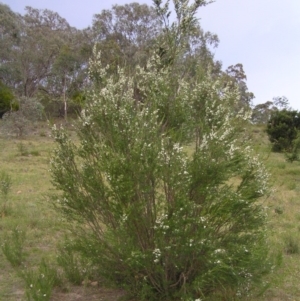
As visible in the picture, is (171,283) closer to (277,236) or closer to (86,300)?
(86,300)

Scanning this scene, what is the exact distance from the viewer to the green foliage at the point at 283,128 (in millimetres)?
19000

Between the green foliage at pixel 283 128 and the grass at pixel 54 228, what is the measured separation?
380 cm

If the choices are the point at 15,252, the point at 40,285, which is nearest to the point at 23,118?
the point at 15,252

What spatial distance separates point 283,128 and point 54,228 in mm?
13647

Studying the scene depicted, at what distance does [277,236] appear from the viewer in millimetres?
7969

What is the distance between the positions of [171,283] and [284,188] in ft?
28.3

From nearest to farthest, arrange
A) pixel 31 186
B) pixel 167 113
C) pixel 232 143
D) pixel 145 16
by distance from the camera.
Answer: pixel 232 143, pixel 167 113, pixel 31 186, pixel 145 16

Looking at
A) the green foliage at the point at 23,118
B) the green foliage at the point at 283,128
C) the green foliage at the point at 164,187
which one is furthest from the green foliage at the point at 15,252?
the green foliage at the point at 23,118

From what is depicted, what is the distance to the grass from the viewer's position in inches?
220

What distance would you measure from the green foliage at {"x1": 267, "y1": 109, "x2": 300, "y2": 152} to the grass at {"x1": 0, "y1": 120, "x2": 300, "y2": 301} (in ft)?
12.5

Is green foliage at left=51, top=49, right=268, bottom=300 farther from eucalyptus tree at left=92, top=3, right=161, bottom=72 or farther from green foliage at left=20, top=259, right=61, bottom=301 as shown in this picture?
eucalyptus tree at left=92, top=3, right=161, bottom=72

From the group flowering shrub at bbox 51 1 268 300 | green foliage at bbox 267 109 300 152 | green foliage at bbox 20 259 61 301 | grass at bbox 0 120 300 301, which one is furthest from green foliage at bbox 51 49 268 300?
green foliage at bbox 267 109 300 152

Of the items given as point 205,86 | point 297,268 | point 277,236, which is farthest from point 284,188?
point 205,86

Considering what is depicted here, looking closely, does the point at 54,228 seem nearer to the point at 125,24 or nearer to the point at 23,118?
the point at 23,118
